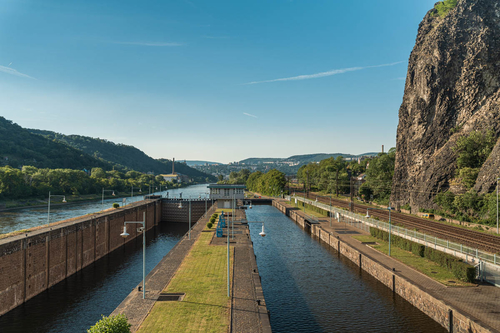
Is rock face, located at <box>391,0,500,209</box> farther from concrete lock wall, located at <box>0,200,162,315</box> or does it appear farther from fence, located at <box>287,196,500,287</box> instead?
concrete lock wall, located at <box>0,200,162,315</box>

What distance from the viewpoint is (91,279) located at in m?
39.1

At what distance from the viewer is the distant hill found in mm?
160625

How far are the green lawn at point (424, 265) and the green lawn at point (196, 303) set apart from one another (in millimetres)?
20091

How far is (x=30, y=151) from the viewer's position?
169500mm

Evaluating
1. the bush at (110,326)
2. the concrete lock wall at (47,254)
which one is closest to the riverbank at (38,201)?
the concrete lock wall at (47,254)

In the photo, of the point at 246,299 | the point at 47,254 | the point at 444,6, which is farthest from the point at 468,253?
the point at 444,6

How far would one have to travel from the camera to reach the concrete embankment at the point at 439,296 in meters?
21.4

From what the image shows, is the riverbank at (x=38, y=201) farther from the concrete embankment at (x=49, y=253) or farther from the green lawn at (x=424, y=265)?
the green lawn at (x=424, y=265)

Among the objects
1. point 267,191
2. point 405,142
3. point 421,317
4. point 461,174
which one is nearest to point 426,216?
point 461,174

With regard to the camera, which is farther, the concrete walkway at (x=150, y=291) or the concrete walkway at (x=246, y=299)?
the concrete walkway at (x=150, y=291)

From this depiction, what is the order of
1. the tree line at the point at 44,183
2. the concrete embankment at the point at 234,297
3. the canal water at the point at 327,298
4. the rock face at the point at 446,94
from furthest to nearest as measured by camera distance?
the tree line at the point at 44,183 < the rock face at the point at 446,94 < the canal water at the point at 327,298 < the concrete embankment at the point at 234,297

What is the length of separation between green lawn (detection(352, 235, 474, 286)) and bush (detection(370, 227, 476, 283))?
42cm

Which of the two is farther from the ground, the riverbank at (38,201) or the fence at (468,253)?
the fence at (468,253)

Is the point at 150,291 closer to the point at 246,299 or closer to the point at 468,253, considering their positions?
the point at 246,299
